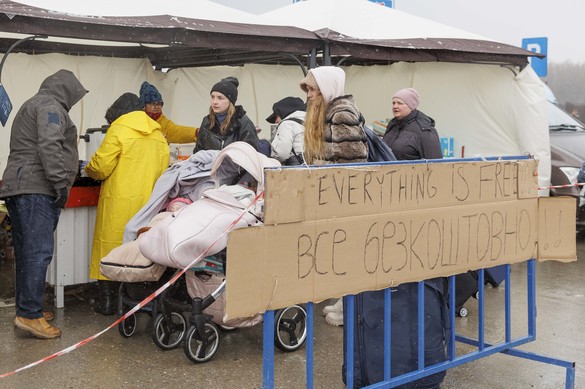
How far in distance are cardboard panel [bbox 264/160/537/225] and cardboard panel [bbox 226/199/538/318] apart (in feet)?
0.14

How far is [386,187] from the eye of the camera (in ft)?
12.0

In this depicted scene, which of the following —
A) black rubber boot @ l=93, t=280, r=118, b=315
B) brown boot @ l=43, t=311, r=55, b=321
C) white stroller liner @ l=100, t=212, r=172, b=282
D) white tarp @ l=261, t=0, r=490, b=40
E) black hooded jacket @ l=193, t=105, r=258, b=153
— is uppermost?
white tarp @ l=261, t=0, r=490, b=40

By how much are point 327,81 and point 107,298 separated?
2839 millimetres

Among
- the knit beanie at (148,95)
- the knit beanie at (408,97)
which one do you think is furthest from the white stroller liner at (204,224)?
the knit beanie at (148,95)

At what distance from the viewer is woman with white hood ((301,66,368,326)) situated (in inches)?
175

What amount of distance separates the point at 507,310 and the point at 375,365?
0.84 metres

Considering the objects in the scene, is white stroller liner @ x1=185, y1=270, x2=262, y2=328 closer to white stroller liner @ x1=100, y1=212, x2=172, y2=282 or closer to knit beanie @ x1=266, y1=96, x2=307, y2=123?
white stroller liner @ x1=100, y1=212, x2=172, y2=282

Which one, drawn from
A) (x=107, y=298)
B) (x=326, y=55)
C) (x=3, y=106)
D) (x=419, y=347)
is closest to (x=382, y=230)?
(x=419, y=347)

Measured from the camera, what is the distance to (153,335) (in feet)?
17.5

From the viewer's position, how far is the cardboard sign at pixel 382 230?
3.22 meters

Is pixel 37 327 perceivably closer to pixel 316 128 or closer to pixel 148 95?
pixel 316 128

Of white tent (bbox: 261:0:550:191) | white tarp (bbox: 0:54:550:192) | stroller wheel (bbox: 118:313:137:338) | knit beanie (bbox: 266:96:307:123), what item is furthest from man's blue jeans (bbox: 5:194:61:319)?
white tent (bbox: 261:0:550:191)

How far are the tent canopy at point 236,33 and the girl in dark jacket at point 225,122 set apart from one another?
662 millimetres

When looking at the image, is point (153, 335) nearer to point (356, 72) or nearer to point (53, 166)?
point (53, 166)
